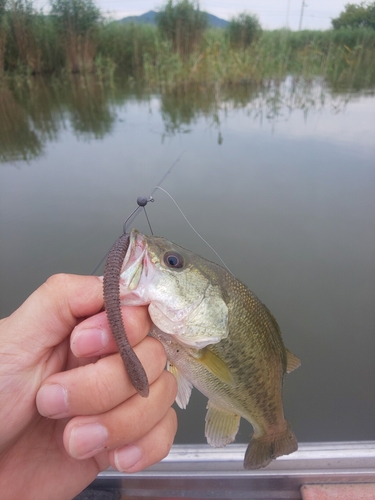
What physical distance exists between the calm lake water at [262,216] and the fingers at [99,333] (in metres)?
1.90

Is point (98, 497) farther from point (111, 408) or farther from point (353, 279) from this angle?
point (353, 279)

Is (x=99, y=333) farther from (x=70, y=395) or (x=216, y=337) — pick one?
(x=216, y=337)

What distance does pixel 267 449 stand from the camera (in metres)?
1.43

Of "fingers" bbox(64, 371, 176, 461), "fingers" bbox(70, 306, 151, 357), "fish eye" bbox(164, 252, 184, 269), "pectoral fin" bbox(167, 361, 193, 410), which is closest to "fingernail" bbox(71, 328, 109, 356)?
"fingers" bbox(70, 306, 151, 357)

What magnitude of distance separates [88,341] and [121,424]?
309 mm

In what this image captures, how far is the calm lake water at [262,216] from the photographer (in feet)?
9.11

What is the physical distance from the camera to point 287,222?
13.9 ft

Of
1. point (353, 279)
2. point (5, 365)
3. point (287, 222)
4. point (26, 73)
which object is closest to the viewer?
point (5, 365)

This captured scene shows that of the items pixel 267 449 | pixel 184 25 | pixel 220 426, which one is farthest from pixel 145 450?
pixel 184 25

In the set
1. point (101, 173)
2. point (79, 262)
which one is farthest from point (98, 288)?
point (101, 173)

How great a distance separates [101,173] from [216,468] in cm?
498

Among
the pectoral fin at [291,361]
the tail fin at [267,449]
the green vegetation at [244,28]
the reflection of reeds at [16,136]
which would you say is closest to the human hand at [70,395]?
the tail fin at [267,449]

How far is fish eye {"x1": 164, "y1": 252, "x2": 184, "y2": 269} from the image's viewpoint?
1.19m

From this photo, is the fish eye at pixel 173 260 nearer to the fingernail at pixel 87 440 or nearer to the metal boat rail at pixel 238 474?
the fingernail at pixel 87 440
